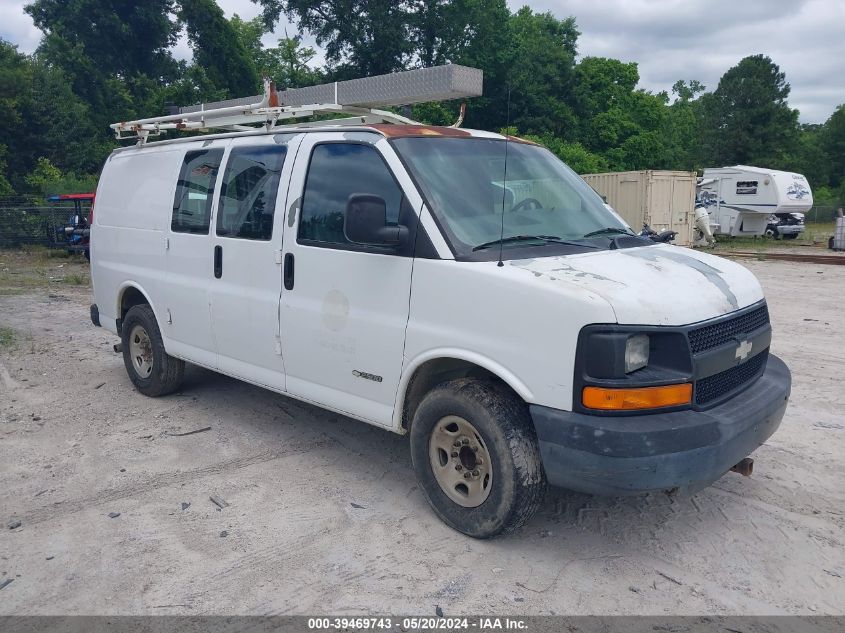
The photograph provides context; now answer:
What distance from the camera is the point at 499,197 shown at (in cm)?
425

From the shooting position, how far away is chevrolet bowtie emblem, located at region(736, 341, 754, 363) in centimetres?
374

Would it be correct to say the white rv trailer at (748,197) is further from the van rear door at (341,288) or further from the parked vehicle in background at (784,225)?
the van rear door at (341,288)

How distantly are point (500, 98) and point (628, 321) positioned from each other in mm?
30775

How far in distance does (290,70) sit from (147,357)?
37582 mm

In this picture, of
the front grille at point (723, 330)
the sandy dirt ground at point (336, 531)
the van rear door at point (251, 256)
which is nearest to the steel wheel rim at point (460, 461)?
the sandy dirt ground at point (336, 531)

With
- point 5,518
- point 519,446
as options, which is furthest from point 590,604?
point 5,518

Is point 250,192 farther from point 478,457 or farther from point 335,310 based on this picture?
point 478,457

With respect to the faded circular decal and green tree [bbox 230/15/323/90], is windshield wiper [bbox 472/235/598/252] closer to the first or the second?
the faded circular decal

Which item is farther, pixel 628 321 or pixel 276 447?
pixel 276 447

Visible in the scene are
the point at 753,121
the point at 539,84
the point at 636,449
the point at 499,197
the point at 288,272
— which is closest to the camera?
the point at 636,449

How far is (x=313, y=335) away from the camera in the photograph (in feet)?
14.9

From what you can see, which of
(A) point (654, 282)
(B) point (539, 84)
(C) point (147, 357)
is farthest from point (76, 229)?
(B) point (539, 84)

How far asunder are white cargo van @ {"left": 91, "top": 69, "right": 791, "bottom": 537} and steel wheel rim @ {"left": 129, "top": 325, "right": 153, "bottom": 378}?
1103 millimetres

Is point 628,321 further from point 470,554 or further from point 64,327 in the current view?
point 64,327
